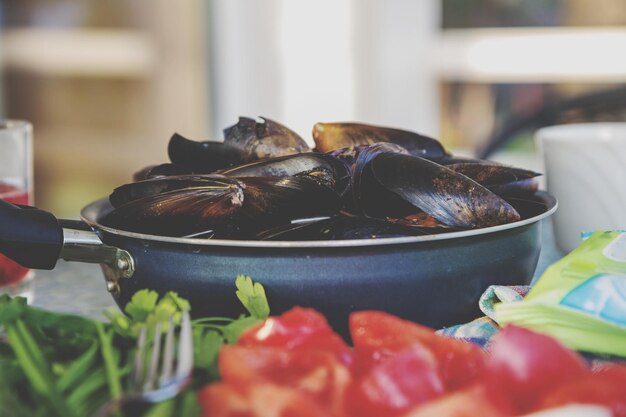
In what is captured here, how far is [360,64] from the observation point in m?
3.05

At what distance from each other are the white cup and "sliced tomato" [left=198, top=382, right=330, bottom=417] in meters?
0.66

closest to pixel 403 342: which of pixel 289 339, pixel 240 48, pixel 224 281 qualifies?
pixel 289 339

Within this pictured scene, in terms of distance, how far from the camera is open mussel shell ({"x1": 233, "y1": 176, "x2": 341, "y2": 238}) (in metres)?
0.63

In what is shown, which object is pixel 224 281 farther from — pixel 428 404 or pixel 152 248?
pixel 428 404

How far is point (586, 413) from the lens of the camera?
1.15 ft

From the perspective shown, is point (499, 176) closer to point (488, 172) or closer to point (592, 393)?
point (488, 172)

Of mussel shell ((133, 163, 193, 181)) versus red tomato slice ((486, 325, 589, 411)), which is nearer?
red tomato slice ((486, 325, 589, 411))

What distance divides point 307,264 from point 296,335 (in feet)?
0.38

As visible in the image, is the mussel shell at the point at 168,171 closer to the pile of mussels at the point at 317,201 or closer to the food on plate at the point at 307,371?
the pile of mussels at the point at 317,201

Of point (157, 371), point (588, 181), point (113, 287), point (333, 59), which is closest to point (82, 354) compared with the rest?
point (157, 371)

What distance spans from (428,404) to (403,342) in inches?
3.4

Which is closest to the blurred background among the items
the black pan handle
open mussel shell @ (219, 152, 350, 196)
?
open mussel shell @ (219, 152, 350, 196)

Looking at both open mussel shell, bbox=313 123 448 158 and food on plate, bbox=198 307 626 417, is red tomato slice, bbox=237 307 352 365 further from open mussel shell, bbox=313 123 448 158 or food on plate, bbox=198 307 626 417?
open mussel shell, bbox=313 123 448 158

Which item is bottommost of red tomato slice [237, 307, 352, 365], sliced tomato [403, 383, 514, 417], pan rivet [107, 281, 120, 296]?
pan rivet [107, 281, 120, 296]
